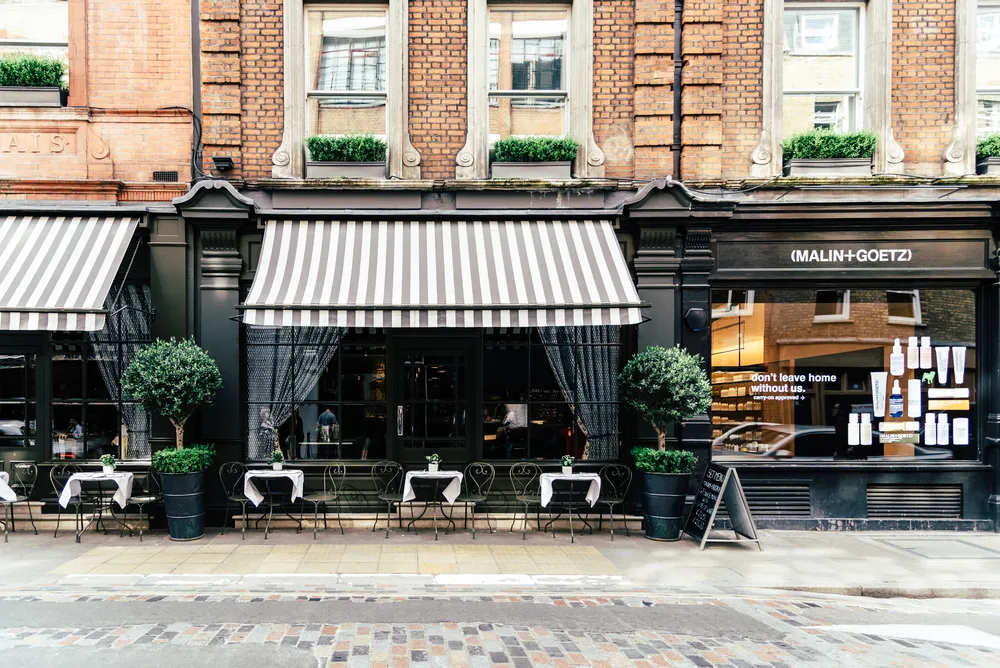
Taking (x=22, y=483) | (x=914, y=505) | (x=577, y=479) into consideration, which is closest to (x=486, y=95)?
(x=577, y=479)

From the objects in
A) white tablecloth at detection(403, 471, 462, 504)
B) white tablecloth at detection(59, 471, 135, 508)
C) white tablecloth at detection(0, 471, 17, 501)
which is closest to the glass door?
white tablecloth at detection(403, 471, 462, 504)

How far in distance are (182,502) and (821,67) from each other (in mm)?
11422

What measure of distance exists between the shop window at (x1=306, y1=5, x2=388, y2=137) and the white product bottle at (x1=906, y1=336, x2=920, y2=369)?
8.81 metres

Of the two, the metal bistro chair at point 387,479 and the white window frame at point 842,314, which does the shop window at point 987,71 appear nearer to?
the white window frame at point 842,314

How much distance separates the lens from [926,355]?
32.1ft

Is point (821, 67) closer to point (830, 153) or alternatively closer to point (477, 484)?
point (830, 153)

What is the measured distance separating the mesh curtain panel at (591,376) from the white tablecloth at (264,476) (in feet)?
13.2

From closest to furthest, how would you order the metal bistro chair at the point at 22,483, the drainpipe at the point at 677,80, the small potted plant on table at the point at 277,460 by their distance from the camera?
the small potted plant on table at the point at 277,460 < the metal bistro chair at the point at 22,483 < the drainpipe at the point at 677,80

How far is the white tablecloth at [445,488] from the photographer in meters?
8.55

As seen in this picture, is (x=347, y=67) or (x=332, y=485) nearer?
(x=332, y=485)

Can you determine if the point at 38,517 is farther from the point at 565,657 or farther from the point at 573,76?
the point at 573,76

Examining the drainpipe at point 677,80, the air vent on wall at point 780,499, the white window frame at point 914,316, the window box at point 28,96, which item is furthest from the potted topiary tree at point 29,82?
the white window frame at point 914,316

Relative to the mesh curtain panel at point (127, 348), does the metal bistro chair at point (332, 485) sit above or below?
below

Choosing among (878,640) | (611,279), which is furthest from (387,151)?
(878,640)
